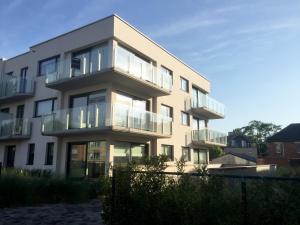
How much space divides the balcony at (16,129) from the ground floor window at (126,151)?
7446 mm

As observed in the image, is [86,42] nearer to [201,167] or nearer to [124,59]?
[124,59]

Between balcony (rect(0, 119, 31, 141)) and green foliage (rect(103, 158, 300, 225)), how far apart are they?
656 inches

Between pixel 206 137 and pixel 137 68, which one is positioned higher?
pixel 137 68

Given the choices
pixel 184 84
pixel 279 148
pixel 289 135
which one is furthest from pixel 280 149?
pixel 184 84

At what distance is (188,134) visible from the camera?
2647 centimetres

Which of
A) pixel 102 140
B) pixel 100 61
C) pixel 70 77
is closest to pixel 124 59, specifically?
pixel 100 61

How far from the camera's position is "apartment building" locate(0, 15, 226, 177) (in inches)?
682

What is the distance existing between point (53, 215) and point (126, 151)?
939cm

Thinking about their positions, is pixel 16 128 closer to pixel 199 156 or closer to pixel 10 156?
pixel 10 156

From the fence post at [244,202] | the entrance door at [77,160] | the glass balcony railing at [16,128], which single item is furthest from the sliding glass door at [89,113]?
the fence post at [244,202]

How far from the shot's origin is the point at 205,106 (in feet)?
93.1

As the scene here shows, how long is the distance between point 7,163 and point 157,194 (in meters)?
20.5

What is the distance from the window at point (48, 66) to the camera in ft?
70.6

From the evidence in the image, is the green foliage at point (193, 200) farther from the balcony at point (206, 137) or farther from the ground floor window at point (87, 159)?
the balcony at point (206, 137)
